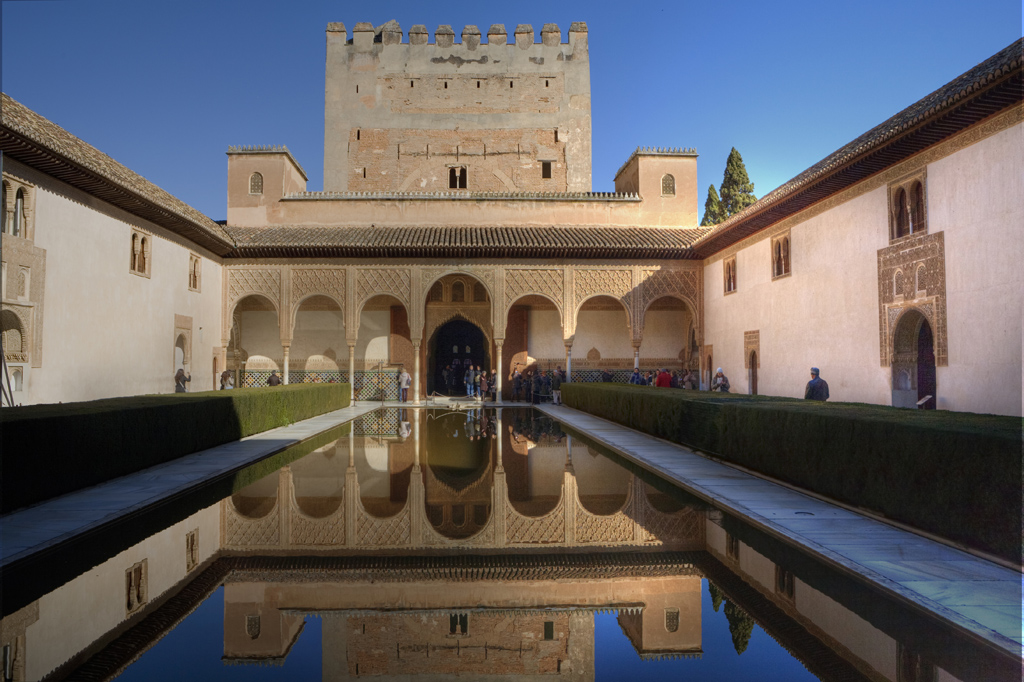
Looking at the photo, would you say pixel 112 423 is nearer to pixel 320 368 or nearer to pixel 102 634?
pixel 102 634

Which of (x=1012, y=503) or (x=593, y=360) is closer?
(x=1012, y=503)

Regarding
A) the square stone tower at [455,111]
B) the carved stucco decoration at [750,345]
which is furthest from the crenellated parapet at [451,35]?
the carved stucco decoration at [750,345]

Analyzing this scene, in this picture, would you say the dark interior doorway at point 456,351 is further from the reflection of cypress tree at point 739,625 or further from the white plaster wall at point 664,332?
the reflection of cypress tree at point 739,625

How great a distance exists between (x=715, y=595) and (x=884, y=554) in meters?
1.25

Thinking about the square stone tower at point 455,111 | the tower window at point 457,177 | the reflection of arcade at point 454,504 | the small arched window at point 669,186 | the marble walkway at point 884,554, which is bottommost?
the reflection of arcade at point 454,504

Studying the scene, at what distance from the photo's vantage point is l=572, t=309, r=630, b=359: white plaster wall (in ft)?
72.8

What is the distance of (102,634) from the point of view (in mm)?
3168

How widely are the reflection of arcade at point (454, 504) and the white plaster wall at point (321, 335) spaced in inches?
473

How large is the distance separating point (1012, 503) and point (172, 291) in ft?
54.4

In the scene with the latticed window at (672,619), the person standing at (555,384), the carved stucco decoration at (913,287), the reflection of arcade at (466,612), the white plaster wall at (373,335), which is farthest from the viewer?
the white plaster wall at (373,335)

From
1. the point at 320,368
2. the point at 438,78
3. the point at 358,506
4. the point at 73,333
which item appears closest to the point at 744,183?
the point at 438,78

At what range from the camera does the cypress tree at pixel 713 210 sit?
34.0 meters

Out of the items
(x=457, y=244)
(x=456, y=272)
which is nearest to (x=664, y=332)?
(x=456, y=272)

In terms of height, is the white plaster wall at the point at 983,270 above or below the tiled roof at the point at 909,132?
below
